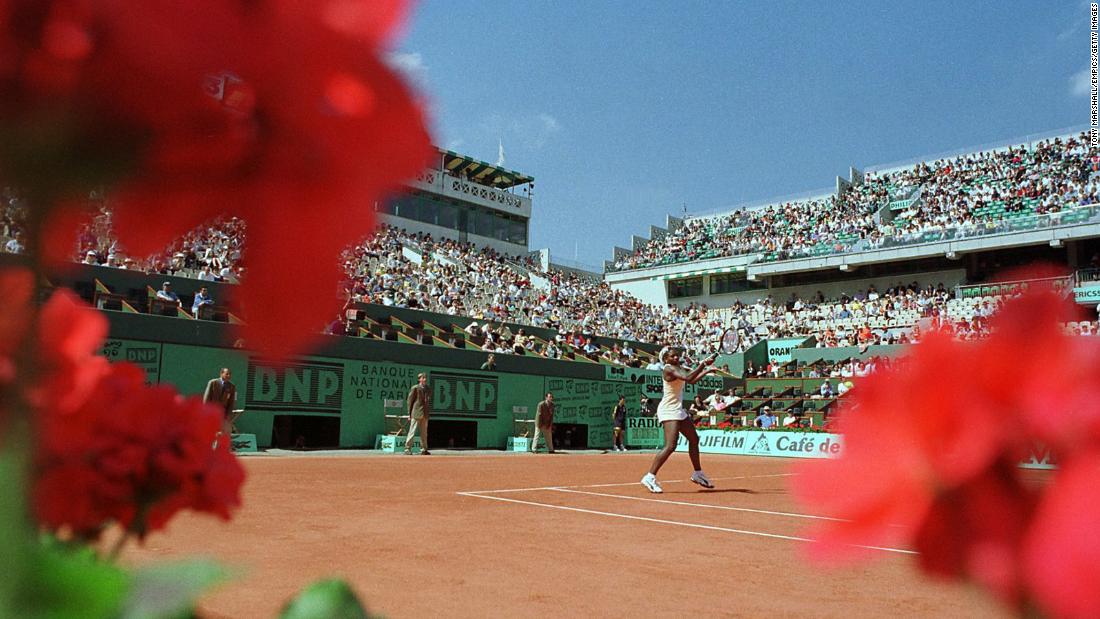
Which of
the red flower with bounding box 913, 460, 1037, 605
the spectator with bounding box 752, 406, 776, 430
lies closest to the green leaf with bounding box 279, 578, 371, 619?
the red flower with bounding box 913, 460, 1037, 605

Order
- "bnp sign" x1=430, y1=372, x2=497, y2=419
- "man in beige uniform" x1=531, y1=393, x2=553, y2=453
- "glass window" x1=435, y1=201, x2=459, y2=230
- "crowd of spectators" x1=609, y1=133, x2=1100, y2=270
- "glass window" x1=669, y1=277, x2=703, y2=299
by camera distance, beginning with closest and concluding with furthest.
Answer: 1. "man in beige uniform" x1=531, y1=393, x2=553, y2=453
2. "bnp sign" x1=430, y1=372, x2=497, y2=419
3. "crowd of spectators" x1=609, y1=133, x2=1100, y2=270
4. "glass window" x1=669, y1=277, x2=703, y2=299
5. "glass window" x1=435, y1=201, x2=459, y2=230

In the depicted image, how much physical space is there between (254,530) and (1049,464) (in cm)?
526

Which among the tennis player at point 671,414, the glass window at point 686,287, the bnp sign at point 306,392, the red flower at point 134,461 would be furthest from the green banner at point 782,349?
the red flower at point 134,461

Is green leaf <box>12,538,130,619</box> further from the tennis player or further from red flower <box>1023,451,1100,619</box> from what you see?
the tennis player

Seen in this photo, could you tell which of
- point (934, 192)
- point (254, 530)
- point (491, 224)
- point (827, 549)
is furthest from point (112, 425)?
point (491, 224)

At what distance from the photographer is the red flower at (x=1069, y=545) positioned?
10.6 inches

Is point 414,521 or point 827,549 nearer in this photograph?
point 827,549

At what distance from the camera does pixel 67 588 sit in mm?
320

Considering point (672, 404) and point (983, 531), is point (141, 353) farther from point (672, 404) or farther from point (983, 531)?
point (983, 531)

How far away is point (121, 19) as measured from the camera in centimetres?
28

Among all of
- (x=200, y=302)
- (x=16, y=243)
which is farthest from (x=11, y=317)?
(x=200, y=302)

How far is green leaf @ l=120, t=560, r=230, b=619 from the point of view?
32 centimetres

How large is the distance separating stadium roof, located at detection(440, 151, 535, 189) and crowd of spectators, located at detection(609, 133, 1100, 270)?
9.62 metres

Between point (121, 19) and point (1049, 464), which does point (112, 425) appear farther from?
point (1049, 464)
